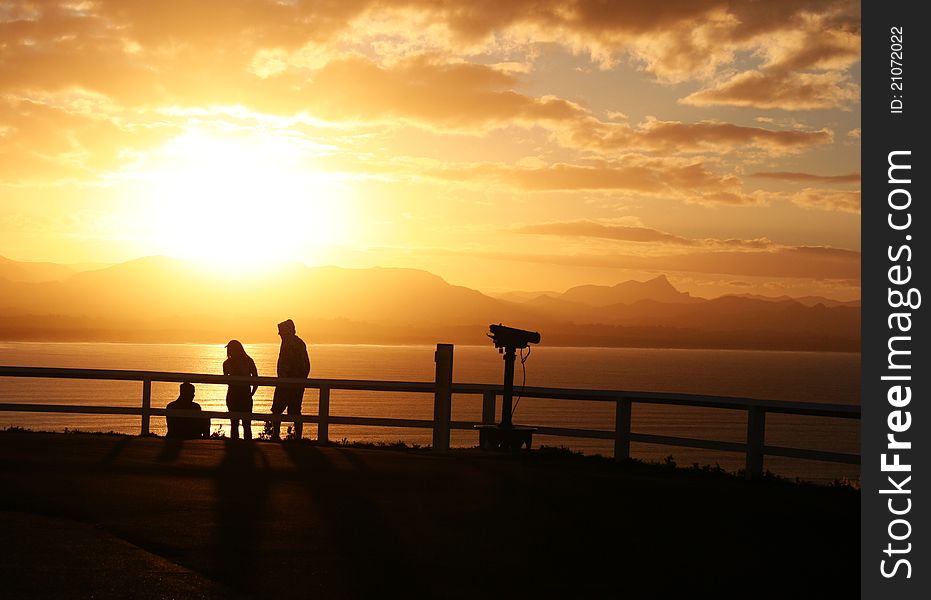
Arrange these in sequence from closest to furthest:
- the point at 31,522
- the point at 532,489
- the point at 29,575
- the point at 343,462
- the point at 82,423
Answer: the point at 29,575, the point at 31,522, the point at 532,489, the point at 343,462, the point at 82,423

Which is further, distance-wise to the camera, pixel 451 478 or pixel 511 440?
pixel 511 440

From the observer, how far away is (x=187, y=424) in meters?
19.2

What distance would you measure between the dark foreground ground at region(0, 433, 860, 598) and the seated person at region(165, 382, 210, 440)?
3.41m

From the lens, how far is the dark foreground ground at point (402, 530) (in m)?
8.14

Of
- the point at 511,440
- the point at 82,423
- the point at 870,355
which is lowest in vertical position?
the point at 82,423

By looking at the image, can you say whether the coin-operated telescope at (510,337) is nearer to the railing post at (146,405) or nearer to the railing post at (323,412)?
the railing post at (323,412)

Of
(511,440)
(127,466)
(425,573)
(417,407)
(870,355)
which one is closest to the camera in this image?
(425,573)

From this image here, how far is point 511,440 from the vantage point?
55.8 ft

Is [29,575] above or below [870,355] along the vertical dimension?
below

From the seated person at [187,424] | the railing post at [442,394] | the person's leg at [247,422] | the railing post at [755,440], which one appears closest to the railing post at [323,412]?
the person's leg at [247,422]

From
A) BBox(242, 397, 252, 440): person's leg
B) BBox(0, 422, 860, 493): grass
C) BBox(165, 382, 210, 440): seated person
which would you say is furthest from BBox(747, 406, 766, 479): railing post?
BBox(165, 382, 210, 440): seated person

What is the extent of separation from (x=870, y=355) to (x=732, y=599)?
12.1 ft

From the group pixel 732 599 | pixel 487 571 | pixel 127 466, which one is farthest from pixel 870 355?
pixel 127 466

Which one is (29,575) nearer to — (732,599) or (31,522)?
(31,522)
